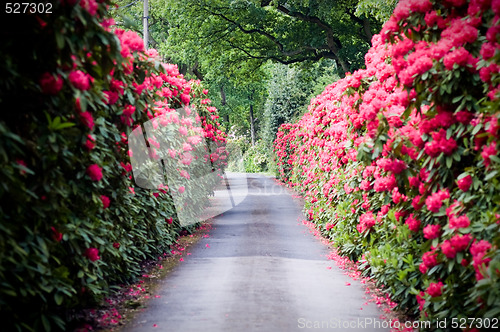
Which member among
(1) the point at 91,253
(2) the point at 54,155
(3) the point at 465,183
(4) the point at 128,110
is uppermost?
(4) the point at 128,110

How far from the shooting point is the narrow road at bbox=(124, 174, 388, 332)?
6.14 metres

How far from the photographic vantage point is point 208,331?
19.0 ft

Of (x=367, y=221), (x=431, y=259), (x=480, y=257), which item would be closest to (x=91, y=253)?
(x=431, y=259)

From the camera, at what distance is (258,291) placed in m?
7.52

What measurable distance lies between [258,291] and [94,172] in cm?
321

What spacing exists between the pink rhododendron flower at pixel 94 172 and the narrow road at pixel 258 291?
1.80 m

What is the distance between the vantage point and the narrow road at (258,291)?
6.14 m

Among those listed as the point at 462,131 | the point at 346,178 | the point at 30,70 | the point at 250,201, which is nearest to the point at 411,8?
the point at 462,131

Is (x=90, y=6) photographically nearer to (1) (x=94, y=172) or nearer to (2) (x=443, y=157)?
(1) (x=94, y=172)

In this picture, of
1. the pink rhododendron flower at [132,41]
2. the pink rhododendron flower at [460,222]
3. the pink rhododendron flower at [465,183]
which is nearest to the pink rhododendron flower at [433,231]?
the pink rhododendron flower at [460,222]

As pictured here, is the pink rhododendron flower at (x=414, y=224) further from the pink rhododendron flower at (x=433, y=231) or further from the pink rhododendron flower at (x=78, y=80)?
the pink rhododendron flower at (x=78, y=80)

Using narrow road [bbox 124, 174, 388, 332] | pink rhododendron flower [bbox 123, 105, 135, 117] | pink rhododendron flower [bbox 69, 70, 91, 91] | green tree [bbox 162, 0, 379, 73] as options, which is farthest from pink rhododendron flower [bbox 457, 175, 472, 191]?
green tree [bbox 162, 0, 379, 73]

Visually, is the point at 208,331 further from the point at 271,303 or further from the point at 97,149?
the point at 97,149

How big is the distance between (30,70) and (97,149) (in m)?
1.40
